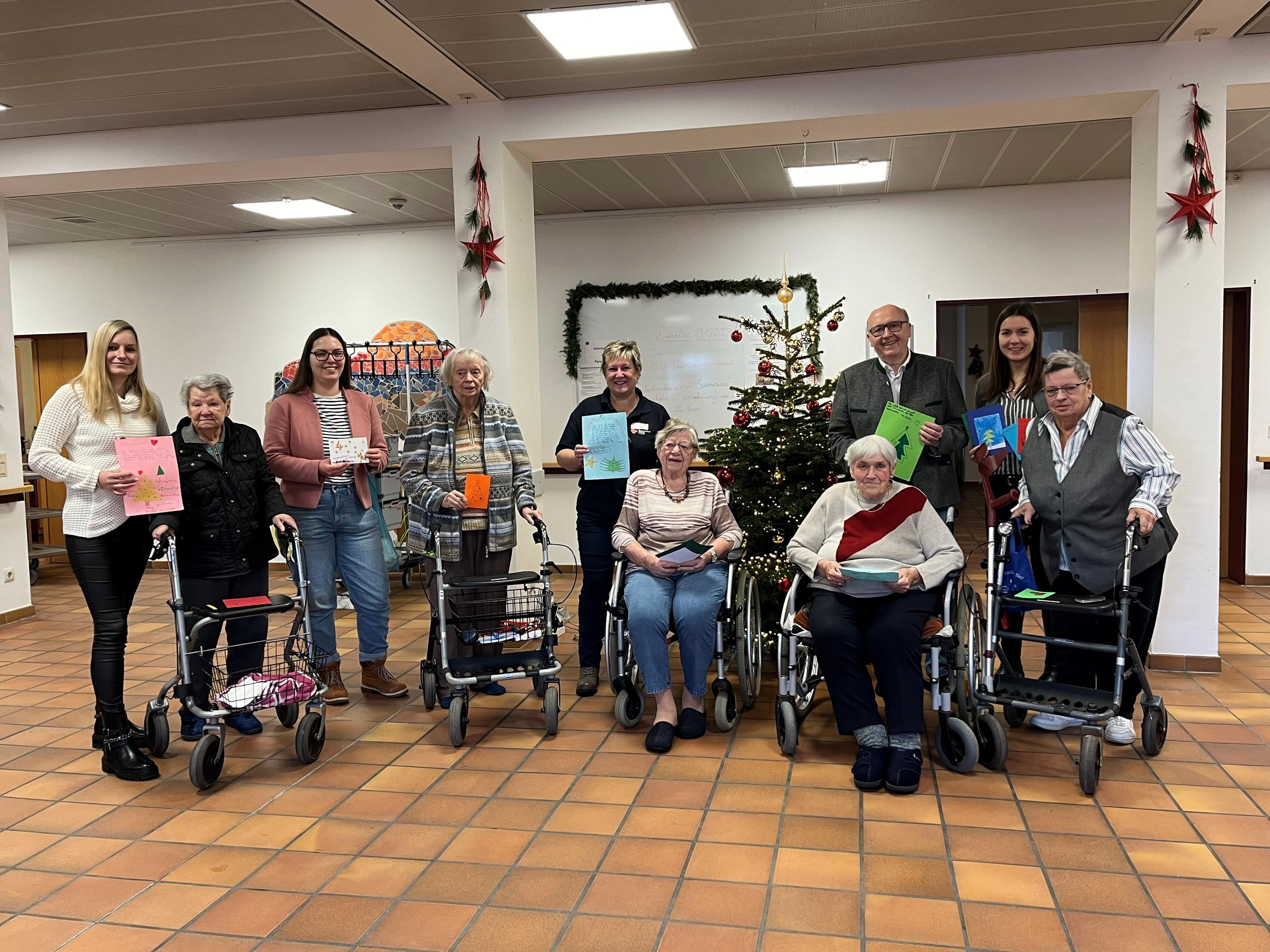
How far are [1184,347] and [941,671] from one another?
6.82ft

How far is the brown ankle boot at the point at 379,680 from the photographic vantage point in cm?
416

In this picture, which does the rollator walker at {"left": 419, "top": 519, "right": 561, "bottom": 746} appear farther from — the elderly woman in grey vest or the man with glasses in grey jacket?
the elderly woman in grey vest

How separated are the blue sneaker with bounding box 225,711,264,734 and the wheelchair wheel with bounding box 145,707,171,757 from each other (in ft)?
0.88

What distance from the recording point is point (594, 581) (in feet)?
13.8

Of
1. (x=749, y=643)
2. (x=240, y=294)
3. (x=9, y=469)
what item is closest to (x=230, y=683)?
(x=749, y=643)

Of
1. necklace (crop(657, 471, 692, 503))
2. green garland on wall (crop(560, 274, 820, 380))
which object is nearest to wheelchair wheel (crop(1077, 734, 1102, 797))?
necklace (crop(657, 471, 692, 503))

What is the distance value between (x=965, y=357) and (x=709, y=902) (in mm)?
10742

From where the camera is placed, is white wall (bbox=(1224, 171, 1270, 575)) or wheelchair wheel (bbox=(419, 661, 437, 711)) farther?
white wall (bbox=(1224, 171, 1270, 575))

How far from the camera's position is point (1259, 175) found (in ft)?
20.4

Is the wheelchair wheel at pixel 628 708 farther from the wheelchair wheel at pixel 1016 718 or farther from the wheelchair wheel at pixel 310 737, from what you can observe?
the wheelchair wheel at pixel 1016 718

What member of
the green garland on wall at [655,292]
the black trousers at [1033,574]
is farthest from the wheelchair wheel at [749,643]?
the green garland on wall at [655,292]

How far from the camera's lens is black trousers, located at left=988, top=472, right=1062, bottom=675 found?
11.4ft

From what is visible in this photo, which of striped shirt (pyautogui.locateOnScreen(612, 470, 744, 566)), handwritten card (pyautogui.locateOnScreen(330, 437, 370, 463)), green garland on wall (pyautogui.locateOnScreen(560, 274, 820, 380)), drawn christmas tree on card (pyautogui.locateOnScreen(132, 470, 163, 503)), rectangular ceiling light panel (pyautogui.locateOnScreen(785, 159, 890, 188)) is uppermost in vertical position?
rectangular ceiling light panel (pyautogui.locateOnScreen(785, 159, 890, 188))

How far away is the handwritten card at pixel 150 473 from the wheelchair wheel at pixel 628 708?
169cm
